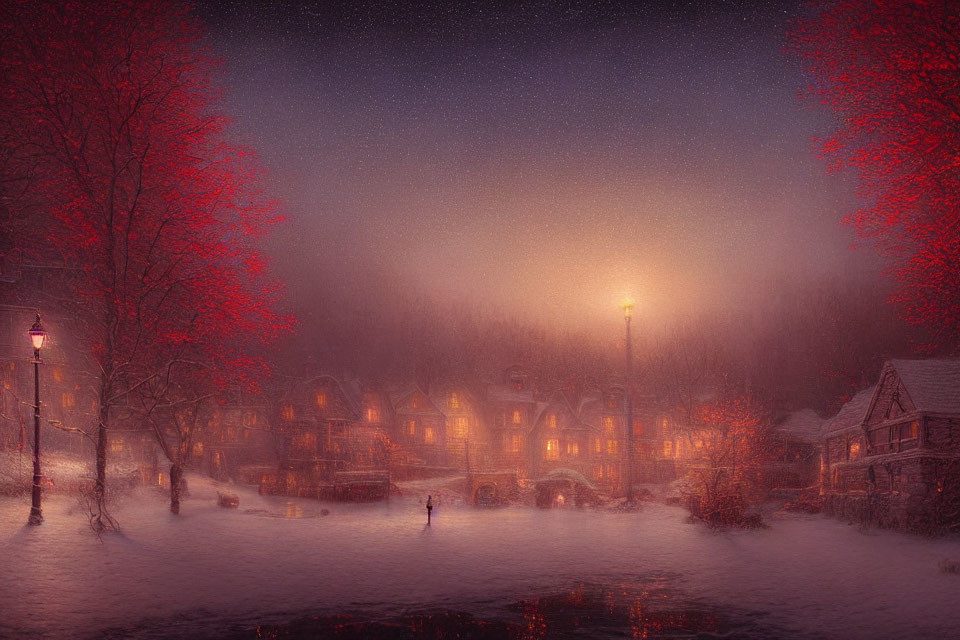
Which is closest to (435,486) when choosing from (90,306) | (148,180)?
(90,306)

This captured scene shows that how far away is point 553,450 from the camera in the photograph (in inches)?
2477

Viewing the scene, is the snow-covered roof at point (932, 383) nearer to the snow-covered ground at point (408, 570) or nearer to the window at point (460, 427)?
the snow-covered ground at point (408, 570)

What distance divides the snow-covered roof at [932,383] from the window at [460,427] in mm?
38087

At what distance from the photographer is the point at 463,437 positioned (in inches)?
2437

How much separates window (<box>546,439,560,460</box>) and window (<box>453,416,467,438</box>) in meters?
8.06

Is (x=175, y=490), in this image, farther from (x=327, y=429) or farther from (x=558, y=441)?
(x=558, y=441)

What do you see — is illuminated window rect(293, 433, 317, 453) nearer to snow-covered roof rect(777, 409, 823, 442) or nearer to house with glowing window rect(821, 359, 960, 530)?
house with glowing window rect(821, 359, 960, 530)

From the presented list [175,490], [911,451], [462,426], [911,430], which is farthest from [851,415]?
[175,490]

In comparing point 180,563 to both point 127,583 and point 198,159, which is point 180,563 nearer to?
point 127,583

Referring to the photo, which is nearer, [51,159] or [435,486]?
[51,159]

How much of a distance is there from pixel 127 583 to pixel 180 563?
7.04 ft

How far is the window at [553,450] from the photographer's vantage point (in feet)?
206

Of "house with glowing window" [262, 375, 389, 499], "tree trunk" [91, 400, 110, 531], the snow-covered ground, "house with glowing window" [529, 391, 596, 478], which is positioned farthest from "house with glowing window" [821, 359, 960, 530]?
"house with glowing window" [262, 375, 389, 499]

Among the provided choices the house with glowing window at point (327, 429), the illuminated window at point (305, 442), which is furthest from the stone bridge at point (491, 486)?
the illuminated window at point (305, 442)
